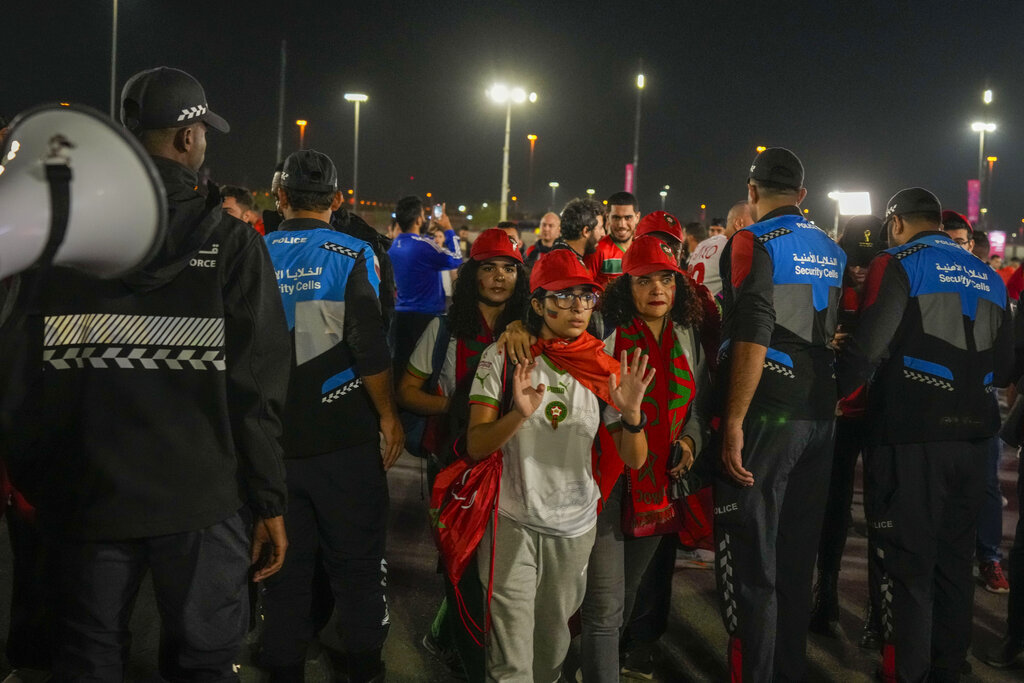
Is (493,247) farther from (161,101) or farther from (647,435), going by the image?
(161,101)

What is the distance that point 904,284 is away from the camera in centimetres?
411

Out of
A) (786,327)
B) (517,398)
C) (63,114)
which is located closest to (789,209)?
(786,327)

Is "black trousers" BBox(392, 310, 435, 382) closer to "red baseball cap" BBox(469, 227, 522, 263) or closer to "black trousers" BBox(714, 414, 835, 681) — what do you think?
"red baseball cap" BBox(469, 227, 522, 263)

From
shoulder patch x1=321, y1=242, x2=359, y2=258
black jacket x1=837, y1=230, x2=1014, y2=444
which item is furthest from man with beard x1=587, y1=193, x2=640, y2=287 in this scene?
shoulder patch x1=321, y1=242, x2=359, y2=258

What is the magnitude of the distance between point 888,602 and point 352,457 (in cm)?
271

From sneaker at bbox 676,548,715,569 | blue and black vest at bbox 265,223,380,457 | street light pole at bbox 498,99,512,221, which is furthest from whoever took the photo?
street light pole at bbox 498,99,512,221

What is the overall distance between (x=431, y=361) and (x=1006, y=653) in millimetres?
3557

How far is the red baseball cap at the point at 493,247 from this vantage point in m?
4.19

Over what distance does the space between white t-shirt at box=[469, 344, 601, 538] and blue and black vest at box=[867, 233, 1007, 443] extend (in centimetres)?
172

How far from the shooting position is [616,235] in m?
7.37

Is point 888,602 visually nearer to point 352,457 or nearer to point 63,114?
point 352,457

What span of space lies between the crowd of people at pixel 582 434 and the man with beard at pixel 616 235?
2.86 meters

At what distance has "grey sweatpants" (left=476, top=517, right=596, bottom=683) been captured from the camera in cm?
335

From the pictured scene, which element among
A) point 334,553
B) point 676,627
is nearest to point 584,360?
point 334,553
